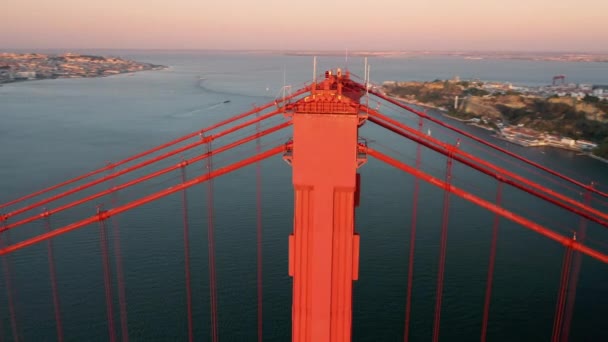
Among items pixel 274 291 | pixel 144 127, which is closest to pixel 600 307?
pixel 274 291

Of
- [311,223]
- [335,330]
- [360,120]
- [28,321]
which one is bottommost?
[28,321]

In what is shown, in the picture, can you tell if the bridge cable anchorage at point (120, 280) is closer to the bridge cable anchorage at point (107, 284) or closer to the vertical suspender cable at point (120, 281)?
the vertical suspender cable at point (120, 281)

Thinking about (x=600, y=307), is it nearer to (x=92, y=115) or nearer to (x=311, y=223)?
(x=311, y=223)

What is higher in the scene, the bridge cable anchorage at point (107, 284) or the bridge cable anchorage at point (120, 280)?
the bridge cable anchorage at point (107, 284)

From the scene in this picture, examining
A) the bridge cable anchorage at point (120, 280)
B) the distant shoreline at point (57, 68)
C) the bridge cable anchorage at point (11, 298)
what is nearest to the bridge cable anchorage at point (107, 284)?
the bridge cable anchorage at point (120, 280)

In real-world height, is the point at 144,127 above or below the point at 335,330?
below

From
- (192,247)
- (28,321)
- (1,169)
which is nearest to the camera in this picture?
(28,321)

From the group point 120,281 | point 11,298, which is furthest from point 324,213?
point 11,298

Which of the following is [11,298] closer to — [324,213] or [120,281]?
[120,281]

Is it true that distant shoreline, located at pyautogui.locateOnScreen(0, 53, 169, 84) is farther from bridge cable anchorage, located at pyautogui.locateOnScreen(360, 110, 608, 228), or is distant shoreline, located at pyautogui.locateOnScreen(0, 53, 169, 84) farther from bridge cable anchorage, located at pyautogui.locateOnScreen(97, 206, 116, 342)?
bridge cable anchorage, located at pyautogui.locateOnScreen(360, 110, 608, 228)
